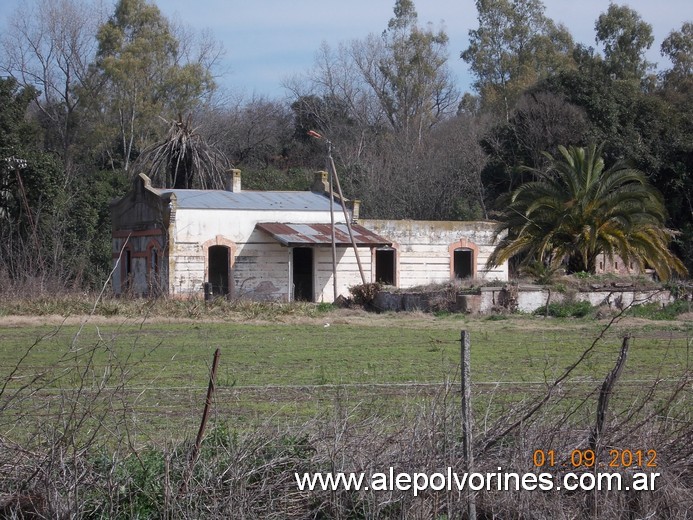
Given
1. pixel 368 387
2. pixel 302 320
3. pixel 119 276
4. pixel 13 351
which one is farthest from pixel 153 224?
pixel 368 387

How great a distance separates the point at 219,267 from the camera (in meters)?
39.1

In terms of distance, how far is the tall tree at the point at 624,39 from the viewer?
6269 centimetres

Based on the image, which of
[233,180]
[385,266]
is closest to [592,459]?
[385,266]

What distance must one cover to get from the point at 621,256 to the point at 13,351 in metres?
21.1

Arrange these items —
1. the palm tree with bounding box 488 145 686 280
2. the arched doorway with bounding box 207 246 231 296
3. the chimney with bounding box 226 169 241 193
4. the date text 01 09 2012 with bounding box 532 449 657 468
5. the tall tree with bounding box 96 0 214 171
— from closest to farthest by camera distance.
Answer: the date text 01 09 2012 with bounding box 532 449 657 468, the palm tree with bounding box 488 145 686 280, the arched doorway with bounding box 207 246 231 296, the chimney with bounding box 226 169 241 193, the tall tree with bounding box 96 0 214 171

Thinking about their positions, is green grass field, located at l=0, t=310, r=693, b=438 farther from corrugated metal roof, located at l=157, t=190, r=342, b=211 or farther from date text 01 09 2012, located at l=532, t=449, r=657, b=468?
corrugated metal roof, located at l=157, t=190, r=342, b=211

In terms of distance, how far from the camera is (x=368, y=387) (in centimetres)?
1220

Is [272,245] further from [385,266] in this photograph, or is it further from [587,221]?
[587,221]

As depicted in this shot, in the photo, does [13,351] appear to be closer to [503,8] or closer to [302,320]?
[302,320]

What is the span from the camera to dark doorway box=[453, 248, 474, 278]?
42531 mm

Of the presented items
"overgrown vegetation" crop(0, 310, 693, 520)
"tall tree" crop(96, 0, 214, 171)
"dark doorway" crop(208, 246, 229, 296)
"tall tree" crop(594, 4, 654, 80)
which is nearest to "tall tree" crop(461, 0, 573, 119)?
"tall tree" crop(594, 4, 654, 80)

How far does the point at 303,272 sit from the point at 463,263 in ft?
24.4

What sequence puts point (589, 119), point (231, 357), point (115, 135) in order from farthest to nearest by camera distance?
point (115, 135), point (589, 119), point (231, 357)

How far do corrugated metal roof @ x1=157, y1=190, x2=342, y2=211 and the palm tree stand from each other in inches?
424
